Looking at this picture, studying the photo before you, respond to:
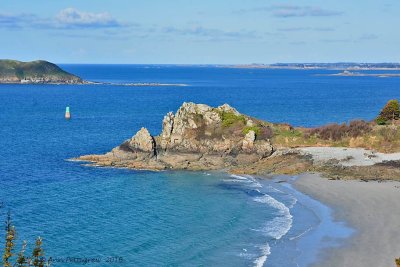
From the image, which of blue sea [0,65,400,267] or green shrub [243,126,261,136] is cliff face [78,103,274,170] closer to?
green shrub [243,126,261,136]

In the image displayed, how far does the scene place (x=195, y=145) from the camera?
69500 mm

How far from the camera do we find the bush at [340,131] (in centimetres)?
7131

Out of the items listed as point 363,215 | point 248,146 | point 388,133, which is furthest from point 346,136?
point 363,215

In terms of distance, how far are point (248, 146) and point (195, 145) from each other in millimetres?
6390

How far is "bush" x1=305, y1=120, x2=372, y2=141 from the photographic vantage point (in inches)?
2808

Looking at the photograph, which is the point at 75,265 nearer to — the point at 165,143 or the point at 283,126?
the point at 165,143

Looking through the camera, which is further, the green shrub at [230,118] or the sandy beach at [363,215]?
the green shrub at [230,118]

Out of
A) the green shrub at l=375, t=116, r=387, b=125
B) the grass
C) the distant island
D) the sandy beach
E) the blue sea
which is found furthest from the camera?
the green shrub at l=375, t=116, r=387, b=125

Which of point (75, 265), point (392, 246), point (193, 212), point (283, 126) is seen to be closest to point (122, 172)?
point (193, 212)

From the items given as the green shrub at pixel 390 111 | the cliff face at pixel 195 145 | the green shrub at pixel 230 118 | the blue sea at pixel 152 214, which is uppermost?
the green shrub at pixel 390 111

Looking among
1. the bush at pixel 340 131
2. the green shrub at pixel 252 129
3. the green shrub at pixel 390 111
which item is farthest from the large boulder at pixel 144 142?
the green shrub at pixel 390 111

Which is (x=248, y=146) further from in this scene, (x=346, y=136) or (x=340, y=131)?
(x=346, y=136)

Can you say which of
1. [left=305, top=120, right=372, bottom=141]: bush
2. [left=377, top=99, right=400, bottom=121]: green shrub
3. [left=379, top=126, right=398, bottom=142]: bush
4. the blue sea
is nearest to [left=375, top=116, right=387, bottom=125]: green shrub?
[left=377, top=99, right=400, bottom=121]: green shrub

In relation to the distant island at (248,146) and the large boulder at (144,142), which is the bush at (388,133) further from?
the large boulder at (144,142)
